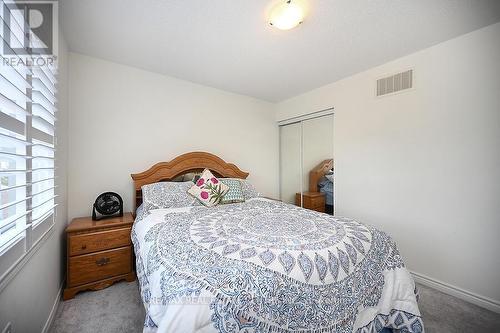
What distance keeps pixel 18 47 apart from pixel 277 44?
186 centimetres

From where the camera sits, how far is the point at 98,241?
6.38ft

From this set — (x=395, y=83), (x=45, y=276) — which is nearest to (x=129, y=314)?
(x=45, y=276)

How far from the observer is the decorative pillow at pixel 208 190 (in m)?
2.38

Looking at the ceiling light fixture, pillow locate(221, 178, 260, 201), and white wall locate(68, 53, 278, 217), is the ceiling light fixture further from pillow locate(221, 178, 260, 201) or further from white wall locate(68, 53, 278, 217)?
pillow locate(221, 178, 260, 201)

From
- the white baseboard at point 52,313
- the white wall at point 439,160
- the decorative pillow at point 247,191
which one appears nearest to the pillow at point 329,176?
the white wall at point 439,160

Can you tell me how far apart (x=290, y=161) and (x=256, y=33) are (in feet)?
7.61

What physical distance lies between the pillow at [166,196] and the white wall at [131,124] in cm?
48

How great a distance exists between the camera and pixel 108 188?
2432 millimetres

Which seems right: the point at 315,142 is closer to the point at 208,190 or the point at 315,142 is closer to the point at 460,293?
the point at 208,190

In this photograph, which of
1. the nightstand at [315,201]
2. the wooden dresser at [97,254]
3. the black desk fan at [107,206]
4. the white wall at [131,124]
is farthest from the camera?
the nightstand at [315,201]

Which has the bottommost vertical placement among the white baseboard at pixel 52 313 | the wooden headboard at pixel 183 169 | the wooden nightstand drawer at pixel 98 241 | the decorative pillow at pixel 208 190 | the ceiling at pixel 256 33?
the white baseboard at pixel 52 313

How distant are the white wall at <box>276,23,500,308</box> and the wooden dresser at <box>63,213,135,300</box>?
2.72m

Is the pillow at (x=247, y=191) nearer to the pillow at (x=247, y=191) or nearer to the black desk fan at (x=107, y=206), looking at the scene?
the pillow at (x=247, y=191)

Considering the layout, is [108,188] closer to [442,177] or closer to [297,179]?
[297,179]
